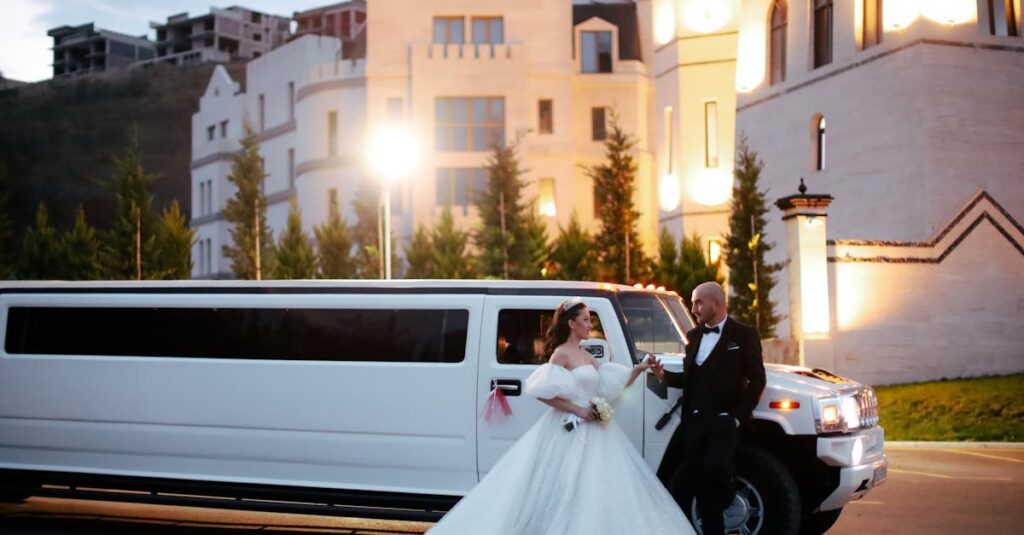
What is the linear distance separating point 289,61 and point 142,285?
162 ft

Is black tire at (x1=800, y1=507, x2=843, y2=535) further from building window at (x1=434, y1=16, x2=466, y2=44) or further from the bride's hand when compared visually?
building window at (x1=434, y1=16, x2=466, y2=44)

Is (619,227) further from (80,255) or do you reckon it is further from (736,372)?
(736,372)

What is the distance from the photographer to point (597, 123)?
4831 cm

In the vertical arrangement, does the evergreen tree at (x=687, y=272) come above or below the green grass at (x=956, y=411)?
above

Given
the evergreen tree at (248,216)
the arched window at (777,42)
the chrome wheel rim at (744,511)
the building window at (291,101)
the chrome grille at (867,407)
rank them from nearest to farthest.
A: the chrome wheel rim at (744,511)
the chrome grille at (867,407)
the arched window at (777,42)
the evergreen tree at (248,216)
the building window at (291,101)

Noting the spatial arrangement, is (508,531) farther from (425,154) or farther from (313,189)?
(313,189)

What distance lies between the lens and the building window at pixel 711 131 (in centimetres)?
4012

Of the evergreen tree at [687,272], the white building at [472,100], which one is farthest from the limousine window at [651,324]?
the white building at [472,100]

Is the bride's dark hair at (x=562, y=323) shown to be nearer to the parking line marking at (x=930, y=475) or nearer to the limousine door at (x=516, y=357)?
the limousine door at (x=516, y=357)

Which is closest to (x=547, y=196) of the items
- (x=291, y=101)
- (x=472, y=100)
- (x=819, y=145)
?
(x=472, y=100)

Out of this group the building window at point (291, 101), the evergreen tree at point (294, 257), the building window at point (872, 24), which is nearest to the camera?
the building window at point (872, 24)

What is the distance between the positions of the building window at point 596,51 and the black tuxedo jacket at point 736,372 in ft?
138

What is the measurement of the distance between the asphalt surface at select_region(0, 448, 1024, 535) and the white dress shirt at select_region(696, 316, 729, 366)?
2.86m

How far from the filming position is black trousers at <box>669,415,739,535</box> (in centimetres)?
809
